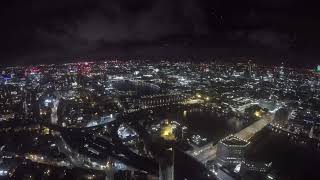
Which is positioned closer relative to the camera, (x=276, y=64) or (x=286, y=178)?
(x=286, y=178)

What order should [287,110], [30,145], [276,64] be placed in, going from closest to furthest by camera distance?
[30,145] → [287,110] → [276,64]

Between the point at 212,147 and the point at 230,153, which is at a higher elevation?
the point at 230,153

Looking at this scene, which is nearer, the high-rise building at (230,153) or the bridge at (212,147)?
the high-rise building at (230,153)

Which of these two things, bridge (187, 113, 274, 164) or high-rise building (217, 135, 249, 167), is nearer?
high-rise building (217, 135, 249, 167)

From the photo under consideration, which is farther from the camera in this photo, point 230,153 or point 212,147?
point 212,147

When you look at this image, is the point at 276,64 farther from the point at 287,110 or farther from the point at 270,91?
the point at 287,110

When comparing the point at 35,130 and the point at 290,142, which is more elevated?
the point at 35,130

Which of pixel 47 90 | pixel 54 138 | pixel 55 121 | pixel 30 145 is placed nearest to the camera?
pixel 30 145

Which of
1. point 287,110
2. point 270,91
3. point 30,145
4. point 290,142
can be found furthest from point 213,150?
point 270,91
